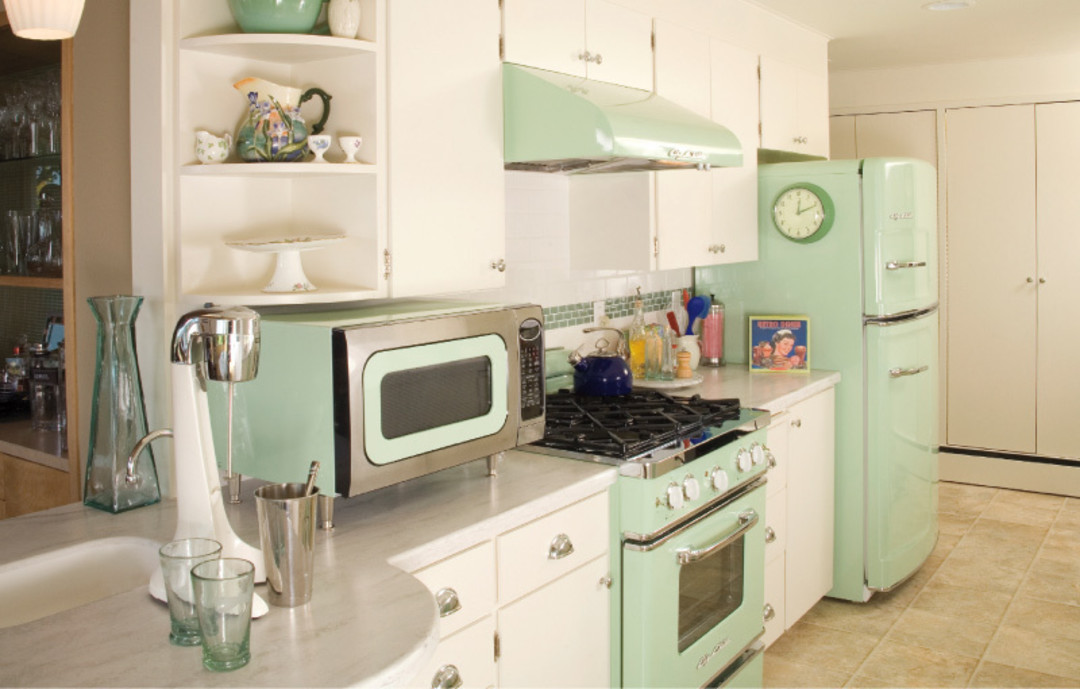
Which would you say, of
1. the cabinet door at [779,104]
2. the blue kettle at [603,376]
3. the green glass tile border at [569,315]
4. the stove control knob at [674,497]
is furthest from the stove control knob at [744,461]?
the cabinet door at [779,104]

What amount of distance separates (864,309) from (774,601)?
114 centimetres

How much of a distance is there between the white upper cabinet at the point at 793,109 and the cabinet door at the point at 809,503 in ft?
3.59

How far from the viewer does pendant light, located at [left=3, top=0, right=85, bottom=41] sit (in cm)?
137

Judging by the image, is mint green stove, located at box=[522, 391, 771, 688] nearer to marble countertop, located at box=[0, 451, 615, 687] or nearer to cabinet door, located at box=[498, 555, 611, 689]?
cabinet door, located at box=[498, 555, 611, 689]

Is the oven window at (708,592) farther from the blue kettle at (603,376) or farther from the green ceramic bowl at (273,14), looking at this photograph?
the green ceramic bowl at (273,14)

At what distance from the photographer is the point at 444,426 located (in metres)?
2.15

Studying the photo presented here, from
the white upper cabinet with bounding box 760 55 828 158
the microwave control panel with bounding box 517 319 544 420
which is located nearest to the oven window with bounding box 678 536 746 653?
the microwave control panel with bounding box 517 319 544 420

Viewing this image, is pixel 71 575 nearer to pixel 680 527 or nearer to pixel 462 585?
pixel 462 585

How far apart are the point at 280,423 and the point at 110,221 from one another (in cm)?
64

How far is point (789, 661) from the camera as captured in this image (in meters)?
3.36

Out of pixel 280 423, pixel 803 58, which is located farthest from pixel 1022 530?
pixel 280 423

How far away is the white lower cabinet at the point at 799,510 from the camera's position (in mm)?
3314

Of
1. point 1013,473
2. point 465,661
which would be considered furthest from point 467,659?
point 1013,473

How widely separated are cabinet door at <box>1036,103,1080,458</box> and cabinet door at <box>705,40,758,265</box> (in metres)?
2.32
